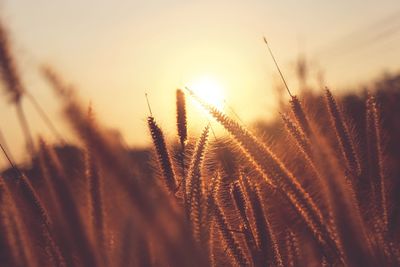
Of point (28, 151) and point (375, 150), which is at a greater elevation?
point (28, 151)

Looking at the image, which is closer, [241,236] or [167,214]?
[167,214]

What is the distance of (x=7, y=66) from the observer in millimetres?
2578

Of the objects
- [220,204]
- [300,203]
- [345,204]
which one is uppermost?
[220,204]

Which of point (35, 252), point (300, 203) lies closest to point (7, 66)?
point (35, 252)

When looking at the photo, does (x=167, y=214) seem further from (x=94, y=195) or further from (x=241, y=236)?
(x=241, y=236)

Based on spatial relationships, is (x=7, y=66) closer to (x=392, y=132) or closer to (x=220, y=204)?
(x=220, y=204)

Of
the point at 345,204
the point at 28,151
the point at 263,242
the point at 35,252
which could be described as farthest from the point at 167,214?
the point at 28,151

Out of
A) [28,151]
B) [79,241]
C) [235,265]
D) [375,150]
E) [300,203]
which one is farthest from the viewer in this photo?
[28,151]

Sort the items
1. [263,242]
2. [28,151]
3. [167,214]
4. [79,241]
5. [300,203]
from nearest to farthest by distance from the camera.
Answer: [167,214], [79,241], [300,203], [263,242], [28,151]

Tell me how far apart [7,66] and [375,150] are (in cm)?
169

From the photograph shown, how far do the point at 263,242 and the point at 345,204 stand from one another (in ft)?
2.77

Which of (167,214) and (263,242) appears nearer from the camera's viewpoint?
(167,214)

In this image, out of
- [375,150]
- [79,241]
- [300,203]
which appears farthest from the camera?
[375,150]

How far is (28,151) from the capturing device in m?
2.64
